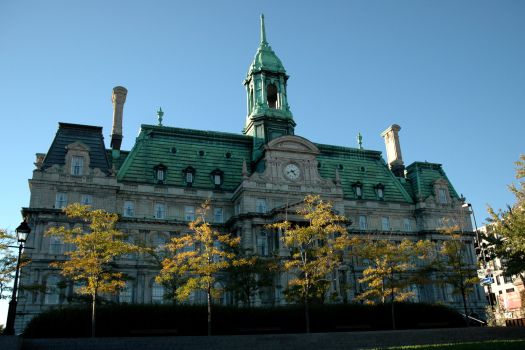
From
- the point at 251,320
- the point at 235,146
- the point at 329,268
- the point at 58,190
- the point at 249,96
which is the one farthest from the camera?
the point at 249,96

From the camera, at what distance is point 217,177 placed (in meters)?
58.7

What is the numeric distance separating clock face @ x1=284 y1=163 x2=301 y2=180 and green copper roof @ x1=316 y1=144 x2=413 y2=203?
6.99 metres

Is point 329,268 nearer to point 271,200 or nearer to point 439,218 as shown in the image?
point 271,200

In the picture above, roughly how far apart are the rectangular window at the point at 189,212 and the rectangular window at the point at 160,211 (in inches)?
90.6

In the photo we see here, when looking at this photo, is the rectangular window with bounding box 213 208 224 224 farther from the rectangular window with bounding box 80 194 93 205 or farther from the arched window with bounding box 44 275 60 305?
the arched window with bounding box 44 275 60 305

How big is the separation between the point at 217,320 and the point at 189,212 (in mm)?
20924

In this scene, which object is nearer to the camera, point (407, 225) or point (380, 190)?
point (407, 225)

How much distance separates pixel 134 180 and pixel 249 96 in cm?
2182

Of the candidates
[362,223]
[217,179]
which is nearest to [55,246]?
[217,179]

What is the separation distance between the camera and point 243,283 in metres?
42.2

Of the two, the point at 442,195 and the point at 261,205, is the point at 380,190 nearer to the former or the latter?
the point at 442,195

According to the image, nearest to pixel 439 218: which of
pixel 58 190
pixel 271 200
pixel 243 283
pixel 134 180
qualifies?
pixel 271 200

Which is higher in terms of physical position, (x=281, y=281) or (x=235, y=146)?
(x=235, y=146)

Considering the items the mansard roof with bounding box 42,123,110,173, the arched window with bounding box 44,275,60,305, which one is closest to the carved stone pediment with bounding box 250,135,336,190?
the mansard roof with bounding box 42,123,110,173
